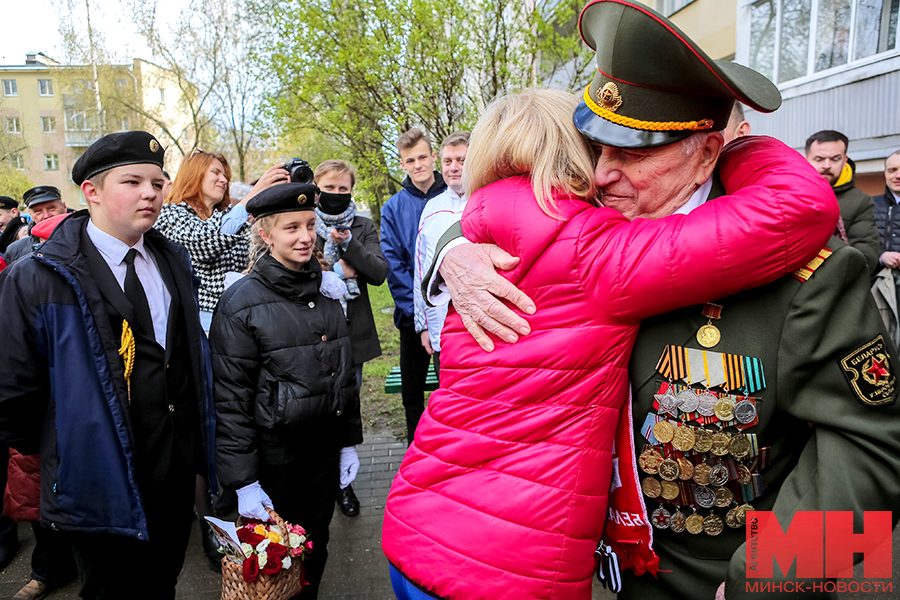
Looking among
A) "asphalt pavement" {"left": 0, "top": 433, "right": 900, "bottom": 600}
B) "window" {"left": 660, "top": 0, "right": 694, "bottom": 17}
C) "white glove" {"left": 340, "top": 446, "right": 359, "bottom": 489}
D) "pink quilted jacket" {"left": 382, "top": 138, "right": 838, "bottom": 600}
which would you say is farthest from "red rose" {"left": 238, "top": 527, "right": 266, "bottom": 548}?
"window" {"left": 660, "top": 0, "right": 694, "bottom": 17}

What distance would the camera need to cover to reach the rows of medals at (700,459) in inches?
56.7

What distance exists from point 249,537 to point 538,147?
1.98m

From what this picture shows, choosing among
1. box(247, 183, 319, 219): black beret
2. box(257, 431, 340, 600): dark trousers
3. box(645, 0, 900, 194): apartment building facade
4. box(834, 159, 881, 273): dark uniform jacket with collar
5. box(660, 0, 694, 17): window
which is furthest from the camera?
box(660, 0, 694, 17): window

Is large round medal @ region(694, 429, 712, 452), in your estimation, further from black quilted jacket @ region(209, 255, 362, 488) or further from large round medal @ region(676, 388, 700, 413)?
black quilted jacket @ region(209, 255, 362, 488)

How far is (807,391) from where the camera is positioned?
134 centimetres

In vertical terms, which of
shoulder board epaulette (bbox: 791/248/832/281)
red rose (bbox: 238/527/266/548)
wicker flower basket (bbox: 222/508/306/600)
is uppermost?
shoulder board epaulette (bbox: 791/248/832/281)

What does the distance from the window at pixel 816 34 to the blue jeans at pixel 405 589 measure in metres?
8.94

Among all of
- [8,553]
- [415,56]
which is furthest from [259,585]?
[415,56]

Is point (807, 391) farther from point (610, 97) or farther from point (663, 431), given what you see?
point (610, 97)

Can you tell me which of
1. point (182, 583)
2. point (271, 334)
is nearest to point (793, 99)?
point (271, 334)

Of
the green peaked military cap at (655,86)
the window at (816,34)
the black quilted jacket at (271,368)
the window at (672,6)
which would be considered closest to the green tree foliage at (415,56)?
the window at (816,34)

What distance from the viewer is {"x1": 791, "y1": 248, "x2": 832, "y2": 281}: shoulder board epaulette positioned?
1.31 m

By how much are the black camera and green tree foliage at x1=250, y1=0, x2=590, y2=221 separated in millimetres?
5513

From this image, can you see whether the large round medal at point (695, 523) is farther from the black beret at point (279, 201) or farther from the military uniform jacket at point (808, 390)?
the black beret at point (279, 201)
